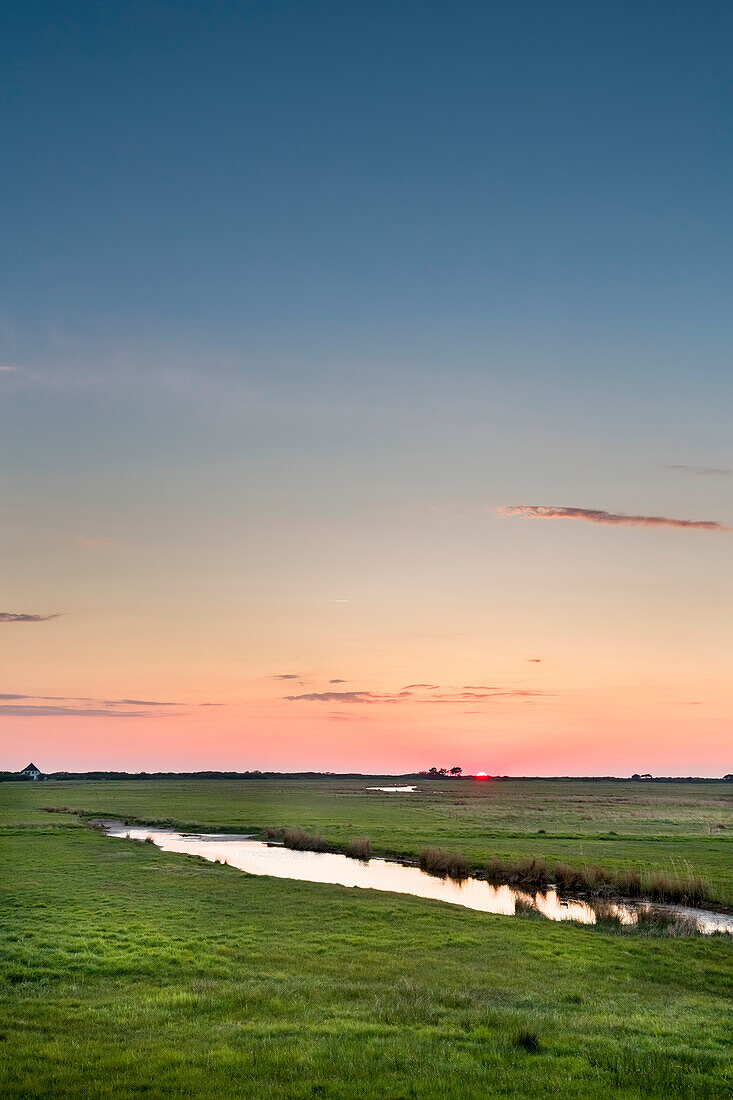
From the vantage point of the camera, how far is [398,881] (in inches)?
1714

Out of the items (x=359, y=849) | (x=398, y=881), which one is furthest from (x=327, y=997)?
(x=359, y=849)

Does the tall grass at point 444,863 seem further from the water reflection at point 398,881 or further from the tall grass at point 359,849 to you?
the tall grass at point 359,849

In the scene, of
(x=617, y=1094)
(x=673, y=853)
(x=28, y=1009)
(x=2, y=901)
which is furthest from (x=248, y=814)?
(x=617, y=1094)

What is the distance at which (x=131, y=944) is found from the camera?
2231cm

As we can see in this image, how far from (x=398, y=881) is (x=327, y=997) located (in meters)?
27.5

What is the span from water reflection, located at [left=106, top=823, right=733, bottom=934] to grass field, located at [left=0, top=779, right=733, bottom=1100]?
427 cm

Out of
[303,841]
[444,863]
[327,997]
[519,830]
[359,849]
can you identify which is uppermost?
[327,997]

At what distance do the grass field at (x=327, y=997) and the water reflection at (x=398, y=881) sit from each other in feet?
14.0

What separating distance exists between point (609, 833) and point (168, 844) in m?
38.1

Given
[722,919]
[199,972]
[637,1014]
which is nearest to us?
[637,1014]

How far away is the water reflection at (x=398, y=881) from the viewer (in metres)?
33.2

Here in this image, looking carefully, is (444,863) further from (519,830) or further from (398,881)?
(519,830)

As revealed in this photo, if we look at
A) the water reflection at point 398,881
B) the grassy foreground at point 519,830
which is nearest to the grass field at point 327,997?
the water reflection at point 398,881

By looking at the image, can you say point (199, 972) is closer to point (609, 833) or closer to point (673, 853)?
point (673, 853)
